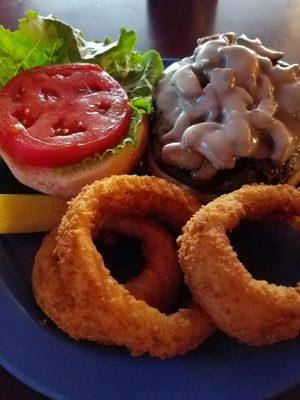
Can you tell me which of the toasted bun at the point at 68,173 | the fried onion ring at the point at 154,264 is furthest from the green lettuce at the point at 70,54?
the fried onion ring at the point at 154,264

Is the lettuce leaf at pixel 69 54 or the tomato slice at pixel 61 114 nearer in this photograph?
the tomato slice at pixel 61 114

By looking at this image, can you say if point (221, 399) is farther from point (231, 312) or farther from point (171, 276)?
point (171, 276)

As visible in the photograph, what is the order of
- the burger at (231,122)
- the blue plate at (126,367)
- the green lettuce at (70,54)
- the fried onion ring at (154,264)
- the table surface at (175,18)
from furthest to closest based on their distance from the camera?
1. the table surface at (175,18)
2. the green lettuce at (70,54)
3. the burger at (231,122)
4. the fried onion ring at (154,264)
5. the blue plate at (126,367)

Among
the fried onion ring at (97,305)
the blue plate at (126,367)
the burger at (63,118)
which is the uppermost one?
the burger at (63,118)

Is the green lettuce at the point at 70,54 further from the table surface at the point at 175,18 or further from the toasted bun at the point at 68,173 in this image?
the table surface at the point at 175,18

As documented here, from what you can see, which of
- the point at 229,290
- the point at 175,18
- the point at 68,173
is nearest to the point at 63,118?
the point at 68,173

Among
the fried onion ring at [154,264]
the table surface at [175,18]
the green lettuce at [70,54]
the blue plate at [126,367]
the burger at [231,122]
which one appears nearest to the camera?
the blue plate at [126,367]

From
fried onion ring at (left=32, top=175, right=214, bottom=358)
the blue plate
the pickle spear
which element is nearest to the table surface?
the pickle spear

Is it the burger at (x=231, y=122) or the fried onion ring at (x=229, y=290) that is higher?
the burger at (x=231, y=122)
